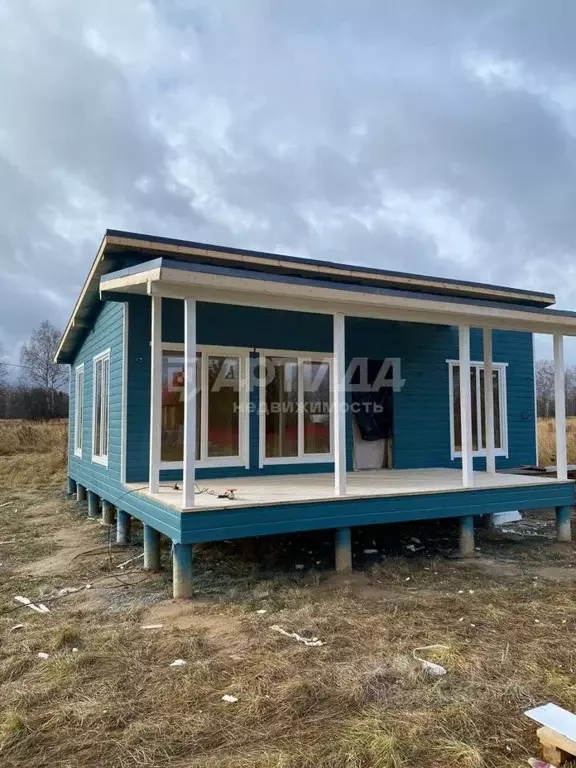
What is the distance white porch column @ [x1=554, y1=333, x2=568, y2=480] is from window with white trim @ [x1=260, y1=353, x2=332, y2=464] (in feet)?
9.93

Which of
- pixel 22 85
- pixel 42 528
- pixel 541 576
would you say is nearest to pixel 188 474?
pixel 541 576

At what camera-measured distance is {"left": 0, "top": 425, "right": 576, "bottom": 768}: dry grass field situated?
8.07ft

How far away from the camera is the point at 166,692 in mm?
2996

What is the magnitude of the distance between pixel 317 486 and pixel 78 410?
20.7 feet

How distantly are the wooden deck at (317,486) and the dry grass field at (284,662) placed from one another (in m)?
0.78

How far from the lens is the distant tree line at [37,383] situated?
33.0m

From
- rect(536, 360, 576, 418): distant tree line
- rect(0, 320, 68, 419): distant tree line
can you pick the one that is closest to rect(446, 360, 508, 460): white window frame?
rect(0, 320, 68, 419): distant tree line

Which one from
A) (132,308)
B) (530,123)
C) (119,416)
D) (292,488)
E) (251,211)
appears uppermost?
(251,211)

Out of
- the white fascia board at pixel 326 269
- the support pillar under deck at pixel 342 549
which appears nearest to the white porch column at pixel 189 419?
the support pillar under deck at pixel 342 549

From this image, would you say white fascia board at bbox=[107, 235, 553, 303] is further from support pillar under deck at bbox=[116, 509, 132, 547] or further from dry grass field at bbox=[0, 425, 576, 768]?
dry grass field at bbox=[0, 425, 576, 768]

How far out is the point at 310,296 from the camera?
5258 mm

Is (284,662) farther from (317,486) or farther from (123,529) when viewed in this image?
(123,529)

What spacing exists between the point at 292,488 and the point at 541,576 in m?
2.65

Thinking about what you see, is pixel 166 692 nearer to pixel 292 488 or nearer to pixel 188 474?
pixel 188 474
